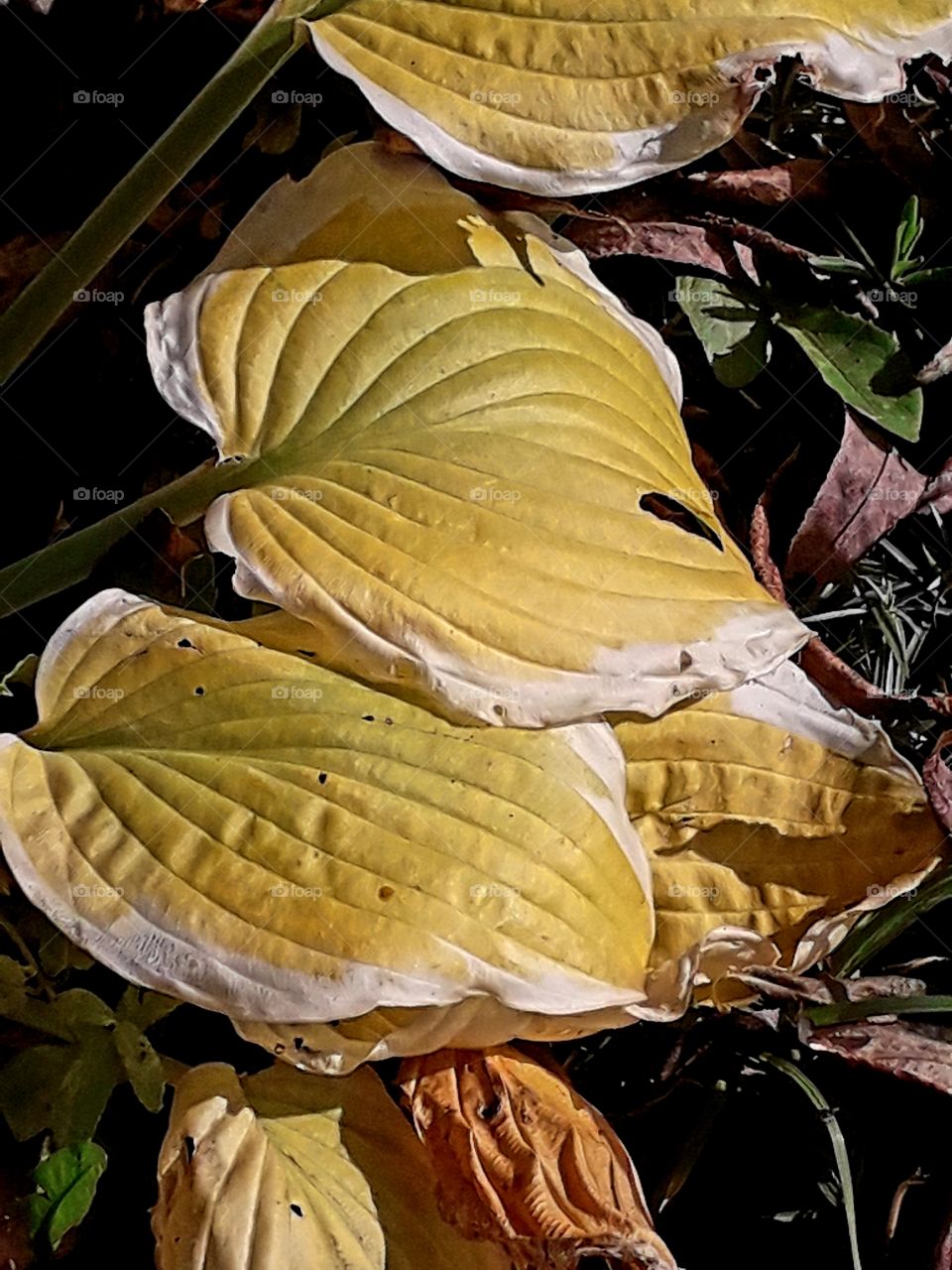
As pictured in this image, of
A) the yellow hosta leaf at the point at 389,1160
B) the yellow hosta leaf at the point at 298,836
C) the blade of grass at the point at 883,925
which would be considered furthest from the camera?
the blade of grass at the point at 883,925

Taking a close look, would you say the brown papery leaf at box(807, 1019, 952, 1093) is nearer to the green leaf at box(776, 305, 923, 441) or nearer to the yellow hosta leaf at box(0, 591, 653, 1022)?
the yellow hosta leaf at box(0, 591, 653, 1022)

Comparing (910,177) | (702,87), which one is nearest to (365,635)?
(702,87)

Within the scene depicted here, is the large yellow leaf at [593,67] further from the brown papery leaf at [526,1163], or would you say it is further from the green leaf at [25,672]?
the brown papery leaf at [526,1163]

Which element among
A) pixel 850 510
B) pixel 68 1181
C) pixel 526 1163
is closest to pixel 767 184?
pixel 850 510

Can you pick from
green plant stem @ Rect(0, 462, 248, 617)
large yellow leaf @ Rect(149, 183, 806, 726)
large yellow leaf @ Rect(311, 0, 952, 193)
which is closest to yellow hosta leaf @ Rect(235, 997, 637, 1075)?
large yellow leaf @ Rect(149, 183, 806, 726)

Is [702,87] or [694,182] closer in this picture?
[702,87]

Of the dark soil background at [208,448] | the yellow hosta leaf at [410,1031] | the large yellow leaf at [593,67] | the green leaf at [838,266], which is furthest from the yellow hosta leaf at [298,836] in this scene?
the green leaf at [838,266]

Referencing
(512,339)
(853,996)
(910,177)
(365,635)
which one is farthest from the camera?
(910,177)

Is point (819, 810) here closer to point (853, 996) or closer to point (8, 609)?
point (853, 996)
